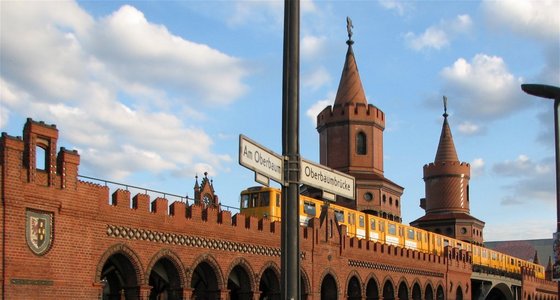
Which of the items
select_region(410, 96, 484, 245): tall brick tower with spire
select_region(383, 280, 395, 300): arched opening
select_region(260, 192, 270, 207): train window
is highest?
select_region(410, 96, 484, 245): tall brick tower with spire

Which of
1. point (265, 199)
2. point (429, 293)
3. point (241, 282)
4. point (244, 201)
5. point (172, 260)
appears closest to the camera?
point (172, 260)

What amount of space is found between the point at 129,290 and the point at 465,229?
49.3m

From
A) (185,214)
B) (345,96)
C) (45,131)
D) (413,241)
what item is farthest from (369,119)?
(45,131)

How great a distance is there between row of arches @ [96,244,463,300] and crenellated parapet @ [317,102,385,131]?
15768 mm

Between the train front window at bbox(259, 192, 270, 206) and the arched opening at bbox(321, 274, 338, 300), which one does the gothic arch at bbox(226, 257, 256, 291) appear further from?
the arched opening at bbox(321, 274, 338, 300)

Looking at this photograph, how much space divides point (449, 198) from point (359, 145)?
64.4 feet

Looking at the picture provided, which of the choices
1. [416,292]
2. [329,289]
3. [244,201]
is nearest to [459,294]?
[416,292]

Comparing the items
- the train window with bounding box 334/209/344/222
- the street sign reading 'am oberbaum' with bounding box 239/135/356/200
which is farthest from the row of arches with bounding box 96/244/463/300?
the street sign reading 'am oberbaum' with bounding box 239/135/356/200

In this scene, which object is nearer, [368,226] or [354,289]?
[354,289]

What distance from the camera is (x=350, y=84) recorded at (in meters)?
56.5

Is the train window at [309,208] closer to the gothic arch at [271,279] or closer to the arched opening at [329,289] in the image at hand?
the arched opening at [329,289]

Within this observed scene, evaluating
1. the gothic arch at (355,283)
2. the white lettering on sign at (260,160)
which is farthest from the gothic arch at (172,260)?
the white lettering on sign at (260,160)

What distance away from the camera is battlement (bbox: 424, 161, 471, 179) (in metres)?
72.2

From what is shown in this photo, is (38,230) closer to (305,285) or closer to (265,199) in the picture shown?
(265,199)
